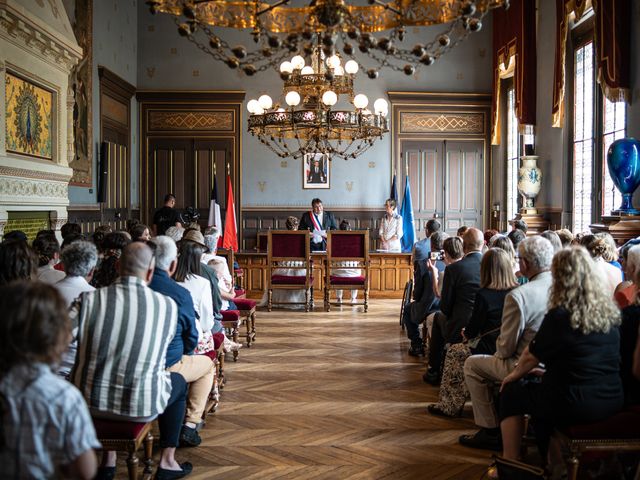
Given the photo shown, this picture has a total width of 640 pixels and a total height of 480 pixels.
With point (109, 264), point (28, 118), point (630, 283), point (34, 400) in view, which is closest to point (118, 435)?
point (34, 400)

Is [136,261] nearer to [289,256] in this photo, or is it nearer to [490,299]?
[490,299]

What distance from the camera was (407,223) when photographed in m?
12.7

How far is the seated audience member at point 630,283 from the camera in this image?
369 centimetres

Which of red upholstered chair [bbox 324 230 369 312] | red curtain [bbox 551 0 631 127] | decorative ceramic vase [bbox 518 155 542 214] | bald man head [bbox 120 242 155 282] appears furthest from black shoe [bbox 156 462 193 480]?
decorative ceramic vase [bbox 518 155 542 214]

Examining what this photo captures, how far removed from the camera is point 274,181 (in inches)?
550

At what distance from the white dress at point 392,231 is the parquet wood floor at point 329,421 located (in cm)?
455

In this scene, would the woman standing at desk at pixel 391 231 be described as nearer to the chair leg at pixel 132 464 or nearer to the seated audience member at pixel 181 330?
the seated audience member at pixel 181 330

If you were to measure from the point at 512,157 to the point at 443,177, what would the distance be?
4.88 feet

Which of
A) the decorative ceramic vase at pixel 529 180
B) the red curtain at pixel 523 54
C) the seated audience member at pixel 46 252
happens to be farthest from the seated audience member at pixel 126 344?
the red curtain at pixel 523 54

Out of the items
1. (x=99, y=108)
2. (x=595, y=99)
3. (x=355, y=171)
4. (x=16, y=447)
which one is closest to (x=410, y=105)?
(x=355, y=171)

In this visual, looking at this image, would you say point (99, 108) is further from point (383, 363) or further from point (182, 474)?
point (182, 474)

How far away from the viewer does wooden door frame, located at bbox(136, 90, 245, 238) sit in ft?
45.2

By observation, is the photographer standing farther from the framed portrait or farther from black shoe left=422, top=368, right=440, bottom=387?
black shoe left=422, top=368, right=440, bottom=387

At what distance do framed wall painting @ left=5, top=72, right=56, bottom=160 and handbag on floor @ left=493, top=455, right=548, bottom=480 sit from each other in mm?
5547
